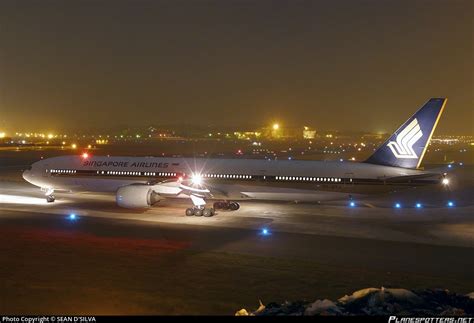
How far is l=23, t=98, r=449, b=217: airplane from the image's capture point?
31.1 m

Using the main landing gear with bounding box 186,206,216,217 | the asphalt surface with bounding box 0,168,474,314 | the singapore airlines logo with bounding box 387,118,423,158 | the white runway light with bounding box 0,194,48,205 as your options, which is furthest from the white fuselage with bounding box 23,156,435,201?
the main landing gear with bounding box 186,206,216,217

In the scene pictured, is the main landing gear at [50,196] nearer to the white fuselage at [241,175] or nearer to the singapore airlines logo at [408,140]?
the white fuselage at [241,175]

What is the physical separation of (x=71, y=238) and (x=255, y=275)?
10.3 metres

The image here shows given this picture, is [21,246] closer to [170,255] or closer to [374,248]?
[170,255]

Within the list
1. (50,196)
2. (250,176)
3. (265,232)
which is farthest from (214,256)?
(50,196)

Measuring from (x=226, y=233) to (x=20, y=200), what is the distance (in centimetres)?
2011

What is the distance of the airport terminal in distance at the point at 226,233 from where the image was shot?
15227 millimetres

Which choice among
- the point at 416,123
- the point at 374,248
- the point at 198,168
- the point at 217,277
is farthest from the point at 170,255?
the point at 416,123

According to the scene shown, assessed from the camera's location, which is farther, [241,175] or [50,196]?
[50,196]

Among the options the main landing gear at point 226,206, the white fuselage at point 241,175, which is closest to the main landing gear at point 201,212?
the main landing gear at point 226,206

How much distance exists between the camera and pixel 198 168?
3534cm

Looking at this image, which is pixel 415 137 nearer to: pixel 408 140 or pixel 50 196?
pixel 408 140

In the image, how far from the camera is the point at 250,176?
3416 centimetres

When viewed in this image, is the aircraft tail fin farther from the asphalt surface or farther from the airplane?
the asphalt surface
